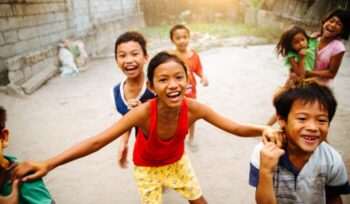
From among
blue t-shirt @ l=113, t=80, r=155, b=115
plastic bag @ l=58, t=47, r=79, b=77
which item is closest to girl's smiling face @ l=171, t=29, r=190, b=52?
blue t-shirt @ l=113, t=80, r=155, b=115

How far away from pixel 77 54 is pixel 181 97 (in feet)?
24.5

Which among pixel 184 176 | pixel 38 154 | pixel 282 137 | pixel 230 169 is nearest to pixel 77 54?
pixel 38 154

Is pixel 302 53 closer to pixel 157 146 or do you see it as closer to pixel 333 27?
pixel 333 27

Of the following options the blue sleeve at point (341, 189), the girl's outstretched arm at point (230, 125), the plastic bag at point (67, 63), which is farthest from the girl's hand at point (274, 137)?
the plastic bag at point (67, 63)

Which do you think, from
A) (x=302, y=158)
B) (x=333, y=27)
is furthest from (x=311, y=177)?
(x=333, y=27)

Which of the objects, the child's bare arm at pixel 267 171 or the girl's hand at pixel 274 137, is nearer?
the child's bare arm at pixel 267 171

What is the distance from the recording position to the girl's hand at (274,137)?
1497 millimetres

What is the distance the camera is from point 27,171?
Answer: 4.28 ft

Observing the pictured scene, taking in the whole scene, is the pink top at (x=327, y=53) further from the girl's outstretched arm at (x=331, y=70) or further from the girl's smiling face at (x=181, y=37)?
the girl's smiling face at (x=181, y=37)

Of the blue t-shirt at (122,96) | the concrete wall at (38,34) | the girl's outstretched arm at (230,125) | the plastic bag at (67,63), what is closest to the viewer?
the girl's outstretched arm at (230,125)

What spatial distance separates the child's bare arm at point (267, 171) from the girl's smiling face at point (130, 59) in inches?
49.1

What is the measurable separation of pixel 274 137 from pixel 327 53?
1.86 metres

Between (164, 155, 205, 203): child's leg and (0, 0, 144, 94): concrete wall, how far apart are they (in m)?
4.95

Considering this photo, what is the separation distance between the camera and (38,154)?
11.7 ft
